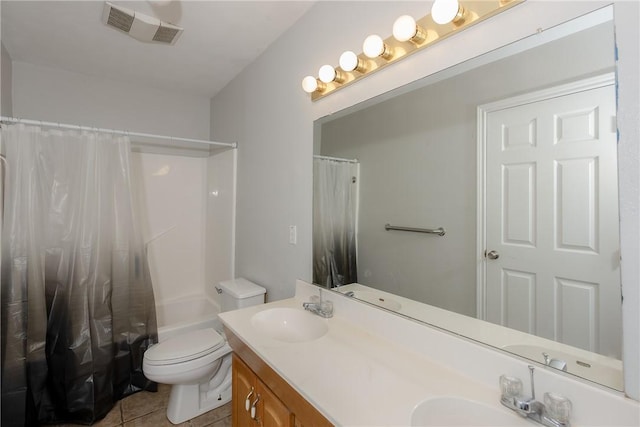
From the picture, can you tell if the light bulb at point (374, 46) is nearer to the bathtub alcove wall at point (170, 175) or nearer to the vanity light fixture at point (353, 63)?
the vanity light fixture at point (353, 63)

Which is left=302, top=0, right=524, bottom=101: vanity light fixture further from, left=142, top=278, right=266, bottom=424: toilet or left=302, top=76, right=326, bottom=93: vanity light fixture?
left=142, top=278, right=266, bottom=424: toilet

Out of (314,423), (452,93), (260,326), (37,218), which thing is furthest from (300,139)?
(37,218)

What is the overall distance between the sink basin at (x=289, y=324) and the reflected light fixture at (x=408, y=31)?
1206 millimetres

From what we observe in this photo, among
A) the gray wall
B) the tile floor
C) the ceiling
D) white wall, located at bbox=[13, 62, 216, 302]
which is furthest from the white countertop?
white wall, located at bbox=[13, 62, 216, 302]

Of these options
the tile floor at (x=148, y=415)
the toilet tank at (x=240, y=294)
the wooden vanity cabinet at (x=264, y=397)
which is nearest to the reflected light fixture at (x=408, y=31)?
the wooden vanity cabinet at (x=264, y=397)

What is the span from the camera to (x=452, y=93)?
1.05m

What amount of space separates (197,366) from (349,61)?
1.84 metres

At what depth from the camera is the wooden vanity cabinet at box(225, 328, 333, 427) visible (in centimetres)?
87

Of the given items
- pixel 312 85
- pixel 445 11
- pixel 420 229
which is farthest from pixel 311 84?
pixel 420 229

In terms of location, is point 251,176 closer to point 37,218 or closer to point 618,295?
point 37,218

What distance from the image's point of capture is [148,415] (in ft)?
6.09

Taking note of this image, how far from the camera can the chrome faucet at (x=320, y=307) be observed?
142 cm

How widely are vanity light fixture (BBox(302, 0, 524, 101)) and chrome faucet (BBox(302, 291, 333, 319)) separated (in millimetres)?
1065

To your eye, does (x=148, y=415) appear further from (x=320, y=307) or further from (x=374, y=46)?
(x=374, y=46)
